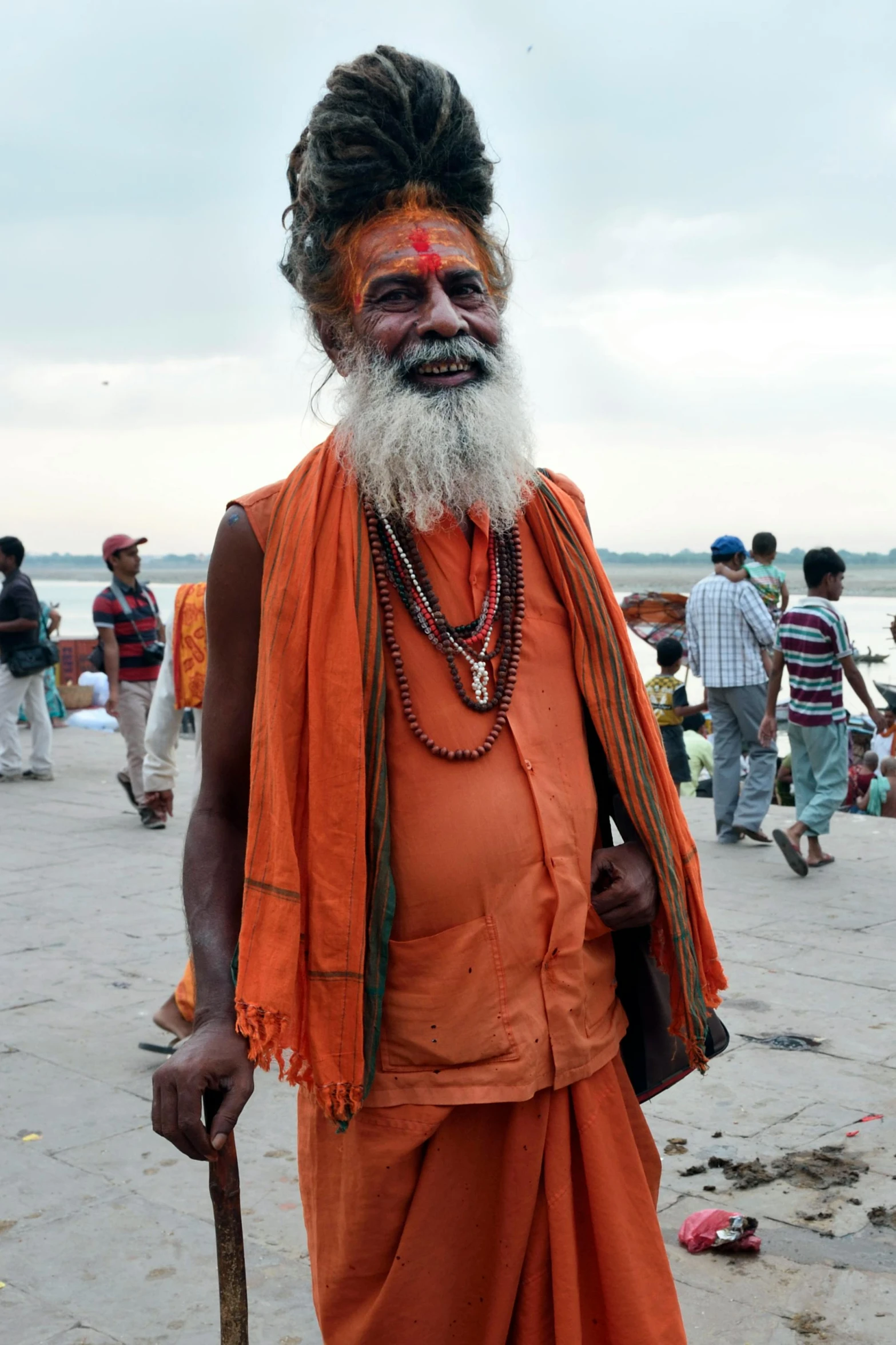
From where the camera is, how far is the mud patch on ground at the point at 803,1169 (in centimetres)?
368

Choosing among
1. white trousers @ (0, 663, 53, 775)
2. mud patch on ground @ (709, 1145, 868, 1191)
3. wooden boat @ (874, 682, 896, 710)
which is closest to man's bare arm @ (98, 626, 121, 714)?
white trousers @ (0, 663, 53, 775)

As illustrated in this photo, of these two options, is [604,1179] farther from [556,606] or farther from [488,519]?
[488,519]

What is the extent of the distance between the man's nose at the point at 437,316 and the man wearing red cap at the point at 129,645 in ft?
25.5

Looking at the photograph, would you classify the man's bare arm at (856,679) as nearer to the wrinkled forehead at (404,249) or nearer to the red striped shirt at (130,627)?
the red striped shirt at (130,627)

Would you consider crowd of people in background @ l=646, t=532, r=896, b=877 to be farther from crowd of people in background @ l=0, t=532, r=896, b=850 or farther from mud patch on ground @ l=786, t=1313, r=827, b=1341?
mud patch on ground @ l=786, t=1313, r=827, b=1341

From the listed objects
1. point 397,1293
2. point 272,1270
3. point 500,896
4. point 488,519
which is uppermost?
point 488,519

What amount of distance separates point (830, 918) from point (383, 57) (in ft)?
17.8

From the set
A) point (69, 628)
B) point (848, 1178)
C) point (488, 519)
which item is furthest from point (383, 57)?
point (69, 628)

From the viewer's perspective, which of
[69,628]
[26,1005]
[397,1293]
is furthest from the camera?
[69,628]

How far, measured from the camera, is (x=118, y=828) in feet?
31.0

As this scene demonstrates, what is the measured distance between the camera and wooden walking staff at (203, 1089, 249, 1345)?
1.85 meters

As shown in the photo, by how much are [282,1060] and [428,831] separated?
1.26 feet

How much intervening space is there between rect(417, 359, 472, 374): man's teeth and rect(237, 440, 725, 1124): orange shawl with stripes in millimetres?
226

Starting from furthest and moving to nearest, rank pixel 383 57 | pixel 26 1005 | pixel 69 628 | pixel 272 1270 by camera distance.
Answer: pixel 69 628 → pixel 26 1005 → pixel 272 1270 → pixel 383 57
